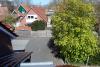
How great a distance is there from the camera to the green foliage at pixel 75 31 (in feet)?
118

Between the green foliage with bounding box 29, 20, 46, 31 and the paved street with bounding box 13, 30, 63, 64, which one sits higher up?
the green foliage with bounding box 29, 20, 46, 31

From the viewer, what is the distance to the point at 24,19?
242 feet

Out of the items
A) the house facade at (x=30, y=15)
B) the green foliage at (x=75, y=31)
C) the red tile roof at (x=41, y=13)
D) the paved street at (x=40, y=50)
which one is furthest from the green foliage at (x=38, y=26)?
the green foliage at (x=75, y=31)

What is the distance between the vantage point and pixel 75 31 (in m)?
36.9

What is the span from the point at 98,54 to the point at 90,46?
1.46 meters

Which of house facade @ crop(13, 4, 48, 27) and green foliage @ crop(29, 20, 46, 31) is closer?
green foliage @ crop(29, 20, 46, 31)

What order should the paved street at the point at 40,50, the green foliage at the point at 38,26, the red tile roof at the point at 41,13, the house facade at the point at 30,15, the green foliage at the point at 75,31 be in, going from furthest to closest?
1. the red tile roof at the point at 41,13
2. the house facade at the point at 30,15
3. the green foliage at the point at 38,26
4. the paved street at the point at 40,50
5. the green foliage at the point at 75,31

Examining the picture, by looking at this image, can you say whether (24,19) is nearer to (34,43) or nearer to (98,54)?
(34,43)

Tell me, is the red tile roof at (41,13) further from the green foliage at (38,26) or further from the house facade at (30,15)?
the green foliage at (38,26)

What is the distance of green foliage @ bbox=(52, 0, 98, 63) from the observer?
36.0m

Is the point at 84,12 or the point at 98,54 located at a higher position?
the point at 84,12

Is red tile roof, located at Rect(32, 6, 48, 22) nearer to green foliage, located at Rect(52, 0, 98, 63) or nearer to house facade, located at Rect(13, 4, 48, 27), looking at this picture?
house facade, located at Rect(13, 4, 48, 27)

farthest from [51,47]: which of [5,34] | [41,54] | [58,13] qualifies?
[5,34]

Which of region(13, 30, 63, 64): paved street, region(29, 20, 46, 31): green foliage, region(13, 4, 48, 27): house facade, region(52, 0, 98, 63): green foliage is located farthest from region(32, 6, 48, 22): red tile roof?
region(52, 0, 98, 63): green foliage
